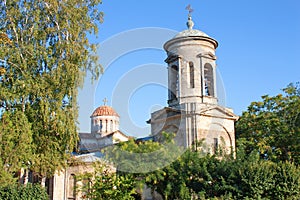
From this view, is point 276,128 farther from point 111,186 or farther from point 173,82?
point 111,186

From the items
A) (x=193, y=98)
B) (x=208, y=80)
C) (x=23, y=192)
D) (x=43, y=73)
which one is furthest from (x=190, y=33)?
(x=23, y=192)

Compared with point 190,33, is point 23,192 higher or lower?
lower

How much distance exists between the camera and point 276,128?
23219 millimetres

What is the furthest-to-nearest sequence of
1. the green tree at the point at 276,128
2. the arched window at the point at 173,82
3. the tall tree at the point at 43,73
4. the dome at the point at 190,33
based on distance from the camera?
the green tree at the point at 276,128 < the arched window at the point at 173,82 < the dome at the point at 190,33 < the tall tree at the point at 43,73

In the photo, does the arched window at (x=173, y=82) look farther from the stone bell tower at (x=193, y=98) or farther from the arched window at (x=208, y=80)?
the arched window at (x=208, y=80)

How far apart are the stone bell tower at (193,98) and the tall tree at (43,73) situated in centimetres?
480

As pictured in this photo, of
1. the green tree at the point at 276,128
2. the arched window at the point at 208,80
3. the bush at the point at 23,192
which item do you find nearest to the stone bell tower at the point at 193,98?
the arched window at the point at 208,80

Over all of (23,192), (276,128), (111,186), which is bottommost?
(23,192)

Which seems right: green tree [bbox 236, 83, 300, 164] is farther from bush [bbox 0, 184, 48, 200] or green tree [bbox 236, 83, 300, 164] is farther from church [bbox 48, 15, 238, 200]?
bush [bbox 0, 184, 48, 200]

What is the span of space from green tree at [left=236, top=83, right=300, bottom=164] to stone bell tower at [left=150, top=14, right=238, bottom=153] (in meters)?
3.74

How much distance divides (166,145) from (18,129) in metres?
6.21

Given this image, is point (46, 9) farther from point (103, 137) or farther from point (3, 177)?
point (103, 137)

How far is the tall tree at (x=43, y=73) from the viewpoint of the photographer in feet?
51.2

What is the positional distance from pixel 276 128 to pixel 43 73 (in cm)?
1525
